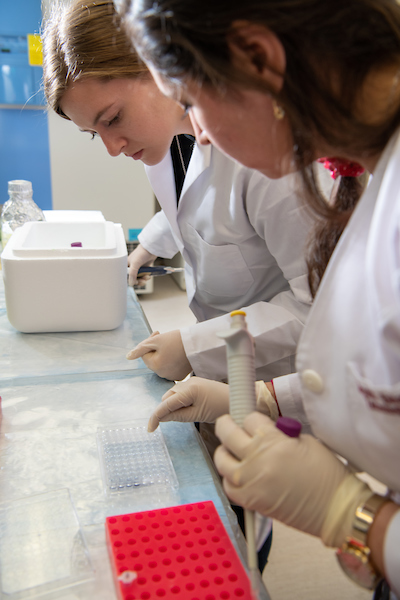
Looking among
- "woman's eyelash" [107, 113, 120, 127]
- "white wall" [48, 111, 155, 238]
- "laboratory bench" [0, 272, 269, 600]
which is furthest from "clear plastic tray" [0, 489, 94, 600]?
"white wall" [48, 111, 155, 238]

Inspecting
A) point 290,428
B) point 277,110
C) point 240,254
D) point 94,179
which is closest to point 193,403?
point 290,428

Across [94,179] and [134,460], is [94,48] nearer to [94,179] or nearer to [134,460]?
[134,460]

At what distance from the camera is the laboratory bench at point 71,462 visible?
0.66m

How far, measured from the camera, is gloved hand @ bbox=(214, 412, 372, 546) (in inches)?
24.5

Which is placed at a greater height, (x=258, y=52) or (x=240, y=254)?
(x=258, y=52)

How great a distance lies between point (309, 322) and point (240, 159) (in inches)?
9.3

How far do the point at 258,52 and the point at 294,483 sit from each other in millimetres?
510

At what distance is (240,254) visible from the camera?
123cm

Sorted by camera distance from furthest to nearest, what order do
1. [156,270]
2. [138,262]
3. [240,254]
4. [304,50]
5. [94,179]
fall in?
[94,179] → [138,262] → [156,270] → [240,254] → [304,50]

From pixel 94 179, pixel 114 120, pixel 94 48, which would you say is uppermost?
pixel 94 48

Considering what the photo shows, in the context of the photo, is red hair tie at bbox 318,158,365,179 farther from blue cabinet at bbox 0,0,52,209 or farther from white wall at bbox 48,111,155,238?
blue cabinet at bbox 0,0,52,209

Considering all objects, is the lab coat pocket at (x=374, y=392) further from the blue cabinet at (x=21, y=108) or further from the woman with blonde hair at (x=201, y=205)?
Answer: the blue cabinet at (x=21, y=108)

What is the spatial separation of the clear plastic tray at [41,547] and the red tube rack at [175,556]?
0.17 feet

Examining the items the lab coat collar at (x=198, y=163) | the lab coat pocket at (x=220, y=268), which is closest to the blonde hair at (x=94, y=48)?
the lab coat collar at (x=198, y=163)
